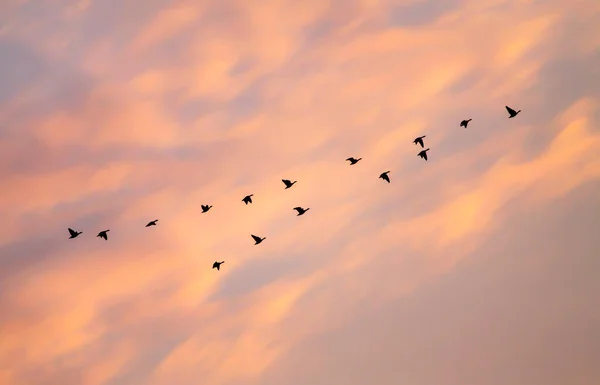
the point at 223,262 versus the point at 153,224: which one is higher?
the point at 153,224

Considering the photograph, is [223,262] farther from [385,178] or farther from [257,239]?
[385,178]

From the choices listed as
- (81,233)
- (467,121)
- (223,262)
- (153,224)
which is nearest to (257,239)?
(223,262)

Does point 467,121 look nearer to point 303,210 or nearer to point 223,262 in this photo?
point 303,210

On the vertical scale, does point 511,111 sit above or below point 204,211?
below

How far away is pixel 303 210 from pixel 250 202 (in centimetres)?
1068

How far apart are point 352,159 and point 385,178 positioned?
6124mm

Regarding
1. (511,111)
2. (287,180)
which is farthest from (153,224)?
(511,111)

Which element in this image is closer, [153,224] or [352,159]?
[352,159]

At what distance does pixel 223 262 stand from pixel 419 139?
36.1 meters

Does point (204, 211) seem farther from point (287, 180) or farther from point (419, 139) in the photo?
point (419, 139)

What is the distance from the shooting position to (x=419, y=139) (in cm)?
12912

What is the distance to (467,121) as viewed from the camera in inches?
5069

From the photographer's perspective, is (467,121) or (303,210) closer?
(467,121)

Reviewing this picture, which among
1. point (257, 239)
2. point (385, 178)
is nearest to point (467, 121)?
point (385, 178)
